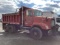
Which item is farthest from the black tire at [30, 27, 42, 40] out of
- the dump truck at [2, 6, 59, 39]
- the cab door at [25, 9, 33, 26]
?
the cab door at [25, 9, 33, 26]

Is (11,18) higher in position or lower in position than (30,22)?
higher

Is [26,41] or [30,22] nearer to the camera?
[26,41]

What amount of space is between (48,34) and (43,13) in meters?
1.43

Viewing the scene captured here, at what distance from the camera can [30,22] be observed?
970 cm

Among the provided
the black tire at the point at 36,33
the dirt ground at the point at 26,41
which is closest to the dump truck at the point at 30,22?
the black tire at the point at 36,33

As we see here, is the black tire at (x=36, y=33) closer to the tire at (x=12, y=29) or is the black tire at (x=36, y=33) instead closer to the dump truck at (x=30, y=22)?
the dump truck at (x=30, y=22)

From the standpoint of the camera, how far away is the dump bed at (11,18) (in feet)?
33.6

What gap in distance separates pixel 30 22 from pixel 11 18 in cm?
163

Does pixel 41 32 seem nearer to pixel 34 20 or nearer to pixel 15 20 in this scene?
pixel 34 20

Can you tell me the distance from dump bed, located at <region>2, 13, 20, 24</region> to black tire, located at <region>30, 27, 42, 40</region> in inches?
57.6

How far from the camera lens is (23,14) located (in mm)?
9984

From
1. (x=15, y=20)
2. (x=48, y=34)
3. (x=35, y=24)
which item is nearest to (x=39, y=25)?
(x=35, y=24)

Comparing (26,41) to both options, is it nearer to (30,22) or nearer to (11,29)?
(30,22)

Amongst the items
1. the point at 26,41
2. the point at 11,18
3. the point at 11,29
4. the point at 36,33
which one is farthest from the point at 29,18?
the point at 26,41
